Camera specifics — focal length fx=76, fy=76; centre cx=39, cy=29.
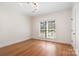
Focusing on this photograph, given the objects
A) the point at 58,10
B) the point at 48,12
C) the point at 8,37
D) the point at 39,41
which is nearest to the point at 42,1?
the point at 48,12

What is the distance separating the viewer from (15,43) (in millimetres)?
1843

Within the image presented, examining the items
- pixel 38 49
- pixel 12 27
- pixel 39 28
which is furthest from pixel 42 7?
pixel 38 49

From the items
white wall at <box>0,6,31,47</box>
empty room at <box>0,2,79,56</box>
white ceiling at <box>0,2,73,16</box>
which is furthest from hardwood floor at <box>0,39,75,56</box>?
white ceiling at <box>0,2,73,16</box>

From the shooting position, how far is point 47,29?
75.4 inches

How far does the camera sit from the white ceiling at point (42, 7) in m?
1.69

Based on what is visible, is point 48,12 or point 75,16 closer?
point 75,16

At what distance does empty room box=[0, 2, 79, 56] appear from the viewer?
1711 millimetres

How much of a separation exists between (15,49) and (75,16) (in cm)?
156

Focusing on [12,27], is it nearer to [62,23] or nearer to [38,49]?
[38,49]

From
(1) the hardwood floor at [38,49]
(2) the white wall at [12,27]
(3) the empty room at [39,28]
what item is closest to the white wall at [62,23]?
(3) the empty room at [39,28]

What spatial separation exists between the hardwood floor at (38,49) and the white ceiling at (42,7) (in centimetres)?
75

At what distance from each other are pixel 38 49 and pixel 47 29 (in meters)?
0.54

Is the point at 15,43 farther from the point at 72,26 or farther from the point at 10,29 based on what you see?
the point at 72,26

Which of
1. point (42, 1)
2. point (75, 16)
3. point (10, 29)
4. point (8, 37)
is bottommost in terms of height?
point (8, 37)
